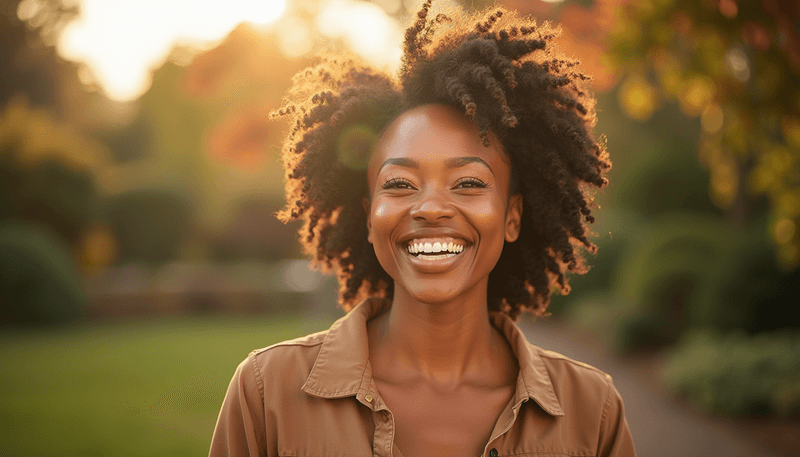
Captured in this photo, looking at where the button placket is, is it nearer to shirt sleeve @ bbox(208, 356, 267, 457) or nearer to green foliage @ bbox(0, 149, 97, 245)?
shirt sleeve @ bbox(208, 356, 267, 457)

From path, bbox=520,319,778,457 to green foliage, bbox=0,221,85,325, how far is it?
938 centimetres

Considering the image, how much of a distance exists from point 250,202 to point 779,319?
1364 centimetres

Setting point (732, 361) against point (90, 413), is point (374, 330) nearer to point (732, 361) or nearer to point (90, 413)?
point (90, 413)

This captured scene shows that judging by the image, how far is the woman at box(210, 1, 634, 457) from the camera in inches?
104

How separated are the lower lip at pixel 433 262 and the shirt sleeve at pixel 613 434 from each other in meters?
0.92

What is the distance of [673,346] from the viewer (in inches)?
389

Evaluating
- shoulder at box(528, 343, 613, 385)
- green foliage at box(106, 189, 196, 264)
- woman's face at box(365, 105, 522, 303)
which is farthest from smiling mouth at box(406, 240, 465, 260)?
green foliage at box(106, 189, 196, 264)

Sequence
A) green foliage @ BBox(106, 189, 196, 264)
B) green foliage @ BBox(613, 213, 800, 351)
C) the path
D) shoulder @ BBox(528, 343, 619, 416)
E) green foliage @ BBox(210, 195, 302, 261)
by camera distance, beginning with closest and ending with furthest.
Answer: shoulder @ BBox(528, 343, 619, 416) < the path < green foliage @ BBox(613, 213, 800, 351) < green foliage @ BBox(106, 189, 196, 264) < green foliage @ BBox(210, 195, 302, 261)

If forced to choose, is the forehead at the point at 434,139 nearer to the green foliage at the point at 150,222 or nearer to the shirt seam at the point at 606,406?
the shirt seam at the point at 606,406

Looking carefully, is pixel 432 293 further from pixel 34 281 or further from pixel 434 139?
pixel 34 281

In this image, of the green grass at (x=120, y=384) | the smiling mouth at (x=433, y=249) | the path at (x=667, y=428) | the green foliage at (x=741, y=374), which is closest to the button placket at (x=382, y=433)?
the smiling mouth at (x=433, y=249)

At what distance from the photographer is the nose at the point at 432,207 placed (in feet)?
8.64

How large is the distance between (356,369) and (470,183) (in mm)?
912

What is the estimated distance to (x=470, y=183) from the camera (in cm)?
275
